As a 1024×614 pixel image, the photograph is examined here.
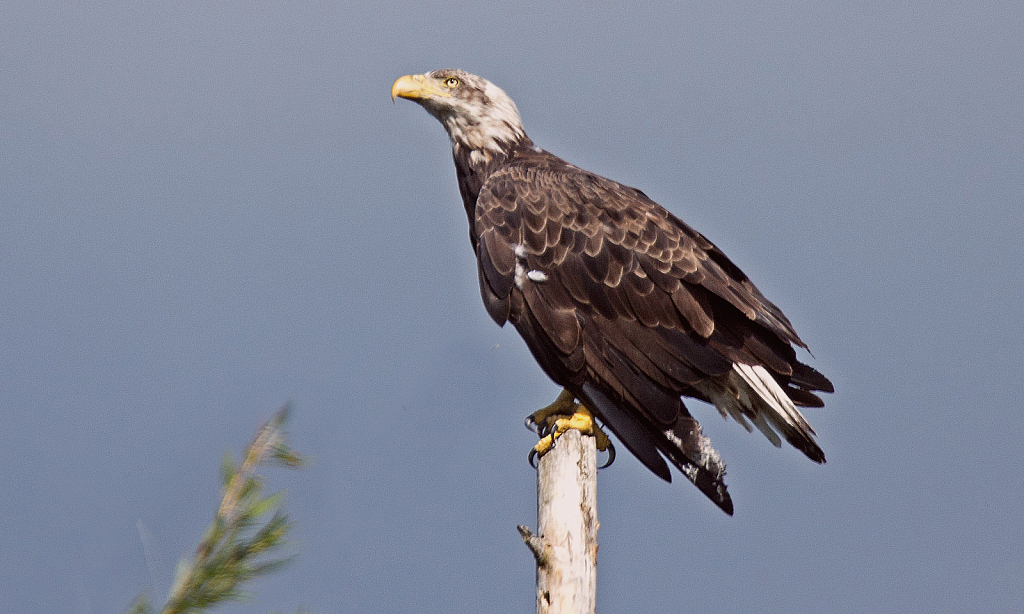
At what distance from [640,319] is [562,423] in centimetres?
72

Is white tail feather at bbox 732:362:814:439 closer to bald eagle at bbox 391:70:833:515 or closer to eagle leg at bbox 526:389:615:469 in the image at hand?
bald eagle at bbox 391:70:833:515

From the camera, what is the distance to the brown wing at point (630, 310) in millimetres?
5285

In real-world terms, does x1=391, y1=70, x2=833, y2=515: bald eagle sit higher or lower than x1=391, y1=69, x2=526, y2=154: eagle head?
lower

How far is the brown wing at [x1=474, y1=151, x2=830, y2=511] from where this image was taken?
5.29 meters

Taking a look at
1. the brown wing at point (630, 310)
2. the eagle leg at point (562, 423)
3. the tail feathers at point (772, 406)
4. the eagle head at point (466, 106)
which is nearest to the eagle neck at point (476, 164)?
the eagle head at point (466, 106)

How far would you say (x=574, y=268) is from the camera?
5590mm

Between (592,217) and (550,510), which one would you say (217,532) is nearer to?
(550,510)

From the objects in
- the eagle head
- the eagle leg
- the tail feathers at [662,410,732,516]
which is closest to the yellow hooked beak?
the eagle head

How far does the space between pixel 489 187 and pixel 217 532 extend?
3.18m

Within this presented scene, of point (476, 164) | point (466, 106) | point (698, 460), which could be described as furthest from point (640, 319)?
point (466, 106)

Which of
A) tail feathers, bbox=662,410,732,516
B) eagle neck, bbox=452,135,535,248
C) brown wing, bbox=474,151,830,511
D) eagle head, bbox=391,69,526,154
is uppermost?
eagle head, bbox=391,69,526,154

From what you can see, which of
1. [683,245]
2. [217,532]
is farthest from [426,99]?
[217,532]

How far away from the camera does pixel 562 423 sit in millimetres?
5266

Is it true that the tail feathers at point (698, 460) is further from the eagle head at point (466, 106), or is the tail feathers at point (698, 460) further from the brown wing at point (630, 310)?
the eagle head at point (466, 106)
